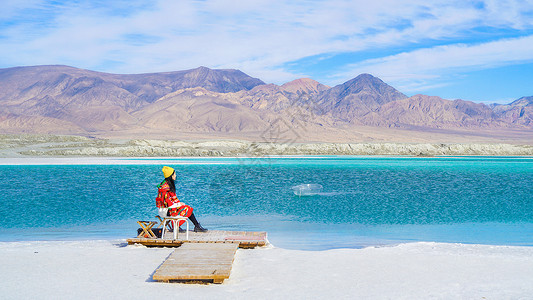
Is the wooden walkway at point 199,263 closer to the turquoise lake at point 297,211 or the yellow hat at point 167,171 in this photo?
the yellow hat at point 167,171

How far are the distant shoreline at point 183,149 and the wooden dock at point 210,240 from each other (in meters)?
43.7

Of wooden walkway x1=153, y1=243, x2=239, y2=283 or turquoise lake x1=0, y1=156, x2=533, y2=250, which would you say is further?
turquoise lake x1=0, y1=156, x2=533, y2=250

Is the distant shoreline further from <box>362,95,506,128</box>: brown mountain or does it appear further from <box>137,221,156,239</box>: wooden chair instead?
<box>362,95,506,128</box>: brown mountain

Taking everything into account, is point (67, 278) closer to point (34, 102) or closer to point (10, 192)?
point (10, 192)

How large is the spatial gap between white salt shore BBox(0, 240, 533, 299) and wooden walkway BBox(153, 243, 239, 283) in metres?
0.12

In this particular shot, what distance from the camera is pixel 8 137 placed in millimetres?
60594

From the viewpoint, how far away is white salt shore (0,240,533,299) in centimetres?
584

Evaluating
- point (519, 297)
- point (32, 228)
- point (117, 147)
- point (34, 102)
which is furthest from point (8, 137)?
point (34, 102)

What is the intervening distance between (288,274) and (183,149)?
53.6 m

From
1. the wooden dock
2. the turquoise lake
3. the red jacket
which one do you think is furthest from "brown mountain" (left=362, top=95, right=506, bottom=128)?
the red jacket

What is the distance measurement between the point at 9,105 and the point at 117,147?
493ft

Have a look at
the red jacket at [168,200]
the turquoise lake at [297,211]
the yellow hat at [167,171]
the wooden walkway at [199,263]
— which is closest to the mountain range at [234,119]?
the turquoise lake at [297,211]

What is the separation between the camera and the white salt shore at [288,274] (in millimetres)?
5844

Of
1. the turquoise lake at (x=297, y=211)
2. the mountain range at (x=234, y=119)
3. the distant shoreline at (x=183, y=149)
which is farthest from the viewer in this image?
the mountain range at (x=234, y=119)
